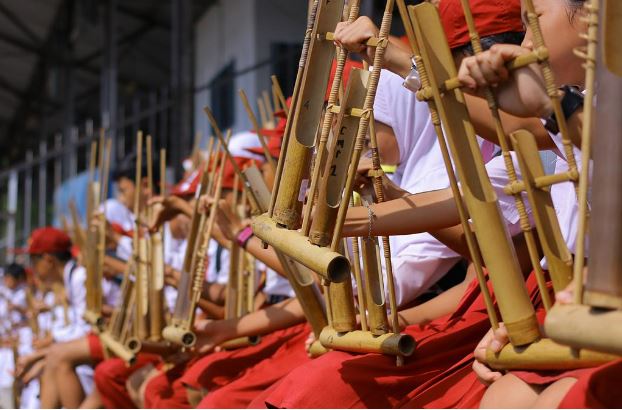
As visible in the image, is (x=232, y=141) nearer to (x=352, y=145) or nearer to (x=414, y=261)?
(x=414, y=261)

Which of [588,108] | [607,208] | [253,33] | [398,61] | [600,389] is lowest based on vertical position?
[600,389]

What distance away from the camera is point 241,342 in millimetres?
3051

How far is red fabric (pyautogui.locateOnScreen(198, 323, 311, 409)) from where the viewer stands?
2.66m

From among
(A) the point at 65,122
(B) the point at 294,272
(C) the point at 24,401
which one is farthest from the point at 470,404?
(A) the point at 65,122

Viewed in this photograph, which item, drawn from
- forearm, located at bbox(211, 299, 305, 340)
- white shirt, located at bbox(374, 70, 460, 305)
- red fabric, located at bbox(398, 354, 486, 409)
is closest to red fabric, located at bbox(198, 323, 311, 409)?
forearm, located at bbox(211, 299, 305, 340)

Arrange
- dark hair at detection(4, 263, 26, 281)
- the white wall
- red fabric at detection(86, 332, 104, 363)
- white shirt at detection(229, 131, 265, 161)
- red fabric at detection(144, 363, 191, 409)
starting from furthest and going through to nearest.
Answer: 1. the white wall
2. dark hair at detection(4, 263, 26, 281)
3. red fabric at detection(86, 332, 104, 363)
4. white shirt at detection(229, 131, 265, 161)
5. red fabric at detection(144, 363, 191, 409)

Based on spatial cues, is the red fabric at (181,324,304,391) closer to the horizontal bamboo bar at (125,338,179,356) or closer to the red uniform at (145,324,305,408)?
the red uniform at (145,324,305,408)

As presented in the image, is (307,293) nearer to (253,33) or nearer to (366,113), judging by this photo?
(366,113)

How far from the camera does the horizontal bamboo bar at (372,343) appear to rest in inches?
73.9

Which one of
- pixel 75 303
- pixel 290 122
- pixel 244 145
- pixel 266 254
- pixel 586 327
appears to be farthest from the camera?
pixel 75 303

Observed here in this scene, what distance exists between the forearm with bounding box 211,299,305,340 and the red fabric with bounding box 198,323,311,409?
80mm

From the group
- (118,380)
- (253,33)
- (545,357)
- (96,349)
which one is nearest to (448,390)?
(545,357)

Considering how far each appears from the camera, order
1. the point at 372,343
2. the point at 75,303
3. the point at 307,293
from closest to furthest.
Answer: the point at 372,343
the point at 307,293
the point at 75,303

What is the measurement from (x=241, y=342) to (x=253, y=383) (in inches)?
14.4
